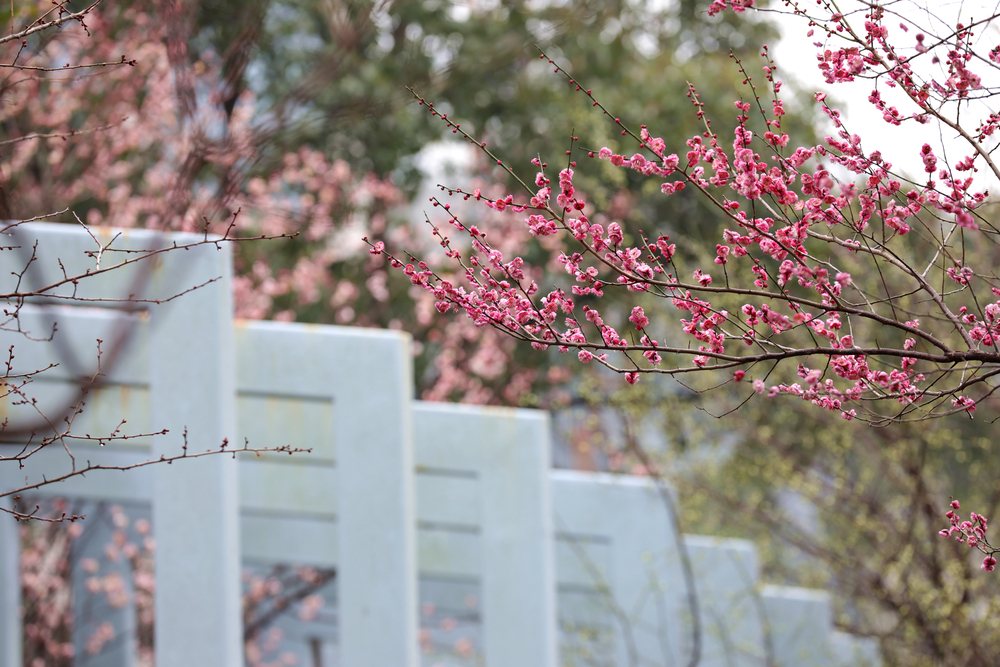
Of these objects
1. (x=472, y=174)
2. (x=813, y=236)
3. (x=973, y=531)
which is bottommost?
(x=973, y=531)

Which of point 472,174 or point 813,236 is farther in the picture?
point 472,174

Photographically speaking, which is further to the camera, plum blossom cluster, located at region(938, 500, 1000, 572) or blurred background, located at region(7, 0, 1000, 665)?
blurred background, located at region(7, 0, 1000, 665)

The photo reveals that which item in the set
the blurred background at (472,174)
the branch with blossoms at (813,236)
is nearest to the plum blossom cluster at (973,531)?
the branch with blossoms at (813,236)

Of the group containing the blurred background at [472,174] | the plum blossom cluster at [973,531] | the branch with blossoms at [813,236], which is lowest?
the plum blossom cluster at [973,531]

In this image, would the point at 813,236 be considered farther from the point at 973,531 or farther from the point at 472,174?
the point at 472,174

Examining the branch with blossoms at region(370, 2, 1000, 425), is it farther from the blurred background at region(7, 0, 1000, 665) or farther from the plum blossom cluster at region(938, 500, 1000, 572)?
the blurred background at region(7, 0, 1000, 665)

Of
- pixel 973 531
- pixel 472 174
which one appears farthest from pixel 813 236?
pixel 472 174

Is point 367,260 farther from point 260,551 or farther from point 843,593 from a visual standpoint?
point 843,593

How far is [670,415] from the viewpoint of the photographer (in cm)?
523

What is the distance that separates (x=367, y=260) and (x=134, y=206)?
1.76 meters

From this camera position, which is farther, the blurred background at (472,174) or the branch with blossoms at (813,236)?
the blurred background at (472,174)

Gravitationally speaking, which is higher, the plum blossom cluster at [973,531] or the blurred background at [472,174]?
the blurred background at [472,174]

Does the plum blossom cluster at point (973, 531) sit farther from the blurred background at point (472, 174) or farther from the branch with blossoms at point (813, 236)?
the blurred background at point (472, 174)

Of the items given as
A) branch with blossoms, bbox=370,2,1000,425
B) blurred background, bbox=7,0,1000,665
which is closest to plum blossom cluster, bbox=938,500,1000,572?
branch with blossoms, bbox=370,2,1000,425
